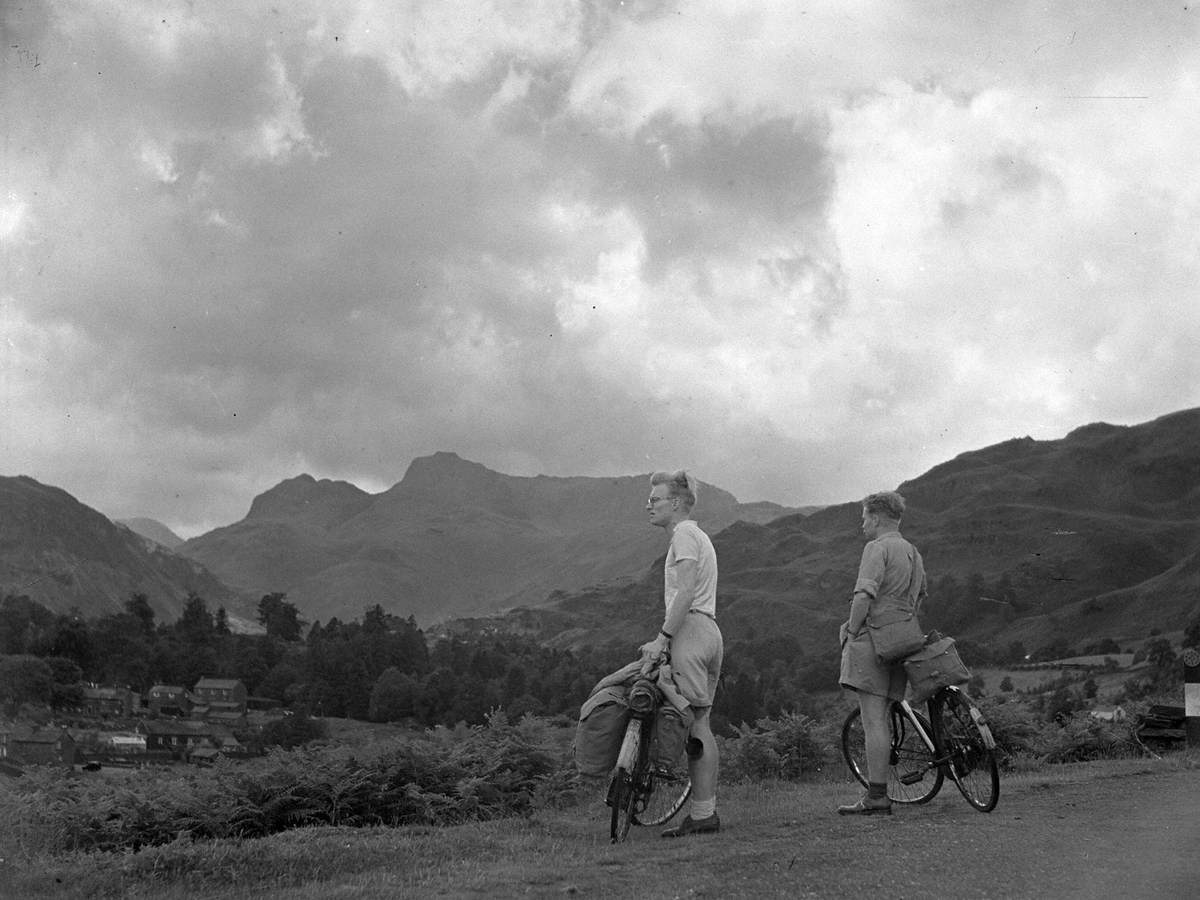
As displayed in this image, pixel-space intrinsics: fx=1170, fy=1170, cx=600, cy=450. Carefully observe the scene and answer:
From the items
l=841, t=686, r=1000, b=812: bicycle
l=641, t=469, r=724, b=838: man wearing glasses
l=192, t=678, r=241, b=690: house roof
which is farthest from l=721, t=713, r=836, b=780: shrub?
l=192, t=678, r=241, b=690: house roof

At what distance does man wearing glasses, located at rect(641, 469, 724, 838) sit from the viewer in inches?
384

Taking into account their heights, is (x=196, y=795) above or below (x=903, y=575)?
below

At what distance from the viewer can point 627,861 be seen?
27.7ft

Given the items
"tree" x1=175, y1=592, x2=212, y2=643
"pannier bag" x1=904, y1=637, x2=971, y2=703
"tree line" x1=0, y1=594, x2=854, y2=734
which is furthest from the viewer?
"tree" x1=175, y1=592, x2=212, y2=643

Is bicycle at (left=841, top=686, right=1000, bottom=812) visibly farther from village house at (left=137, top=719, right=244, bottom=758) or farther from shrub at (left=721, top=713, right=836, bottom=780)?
village house at (left=137, top=719, right=244, bottom=758)

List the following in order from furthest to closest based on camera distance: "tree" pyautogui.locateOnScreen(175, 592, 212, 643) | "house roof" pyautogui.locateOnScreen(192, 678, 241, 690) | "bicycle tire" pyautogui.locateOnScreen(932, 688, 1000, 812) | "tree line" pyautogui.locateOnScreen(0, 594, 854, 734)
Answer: "tree" pyautogui.locateOnScreen(175, 592, 212, 643), "house roof" pyautogui.locateOnScreen(192, 678, 241, 690), "tree line" pyautogui.locateOnScreen(0, 594, 854, 734), "bicycle tire" pyautogui.locateOnScreen(932, 688, 1000, 812)

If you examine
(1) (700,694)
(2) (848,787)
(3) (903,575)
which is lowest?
(2) (848,787)

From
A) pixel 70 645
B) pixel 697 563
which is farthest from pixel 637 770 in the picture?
pixel 70 645

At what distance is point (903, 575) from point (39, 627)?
18066cm

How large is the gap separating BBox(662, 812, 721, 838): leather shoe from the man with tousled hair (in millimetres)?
1500

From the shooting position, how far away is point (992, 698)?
1670 cm

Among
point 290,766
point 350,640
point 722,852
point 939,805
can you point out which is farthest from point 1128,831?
point 350,640

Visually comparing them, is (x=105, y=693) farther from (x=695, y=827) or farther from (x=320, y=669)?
(x=695, y=827)

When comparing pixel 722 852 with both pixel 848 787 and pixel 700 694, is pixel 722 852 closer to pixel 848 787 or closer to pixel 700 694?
pixel 700 694
